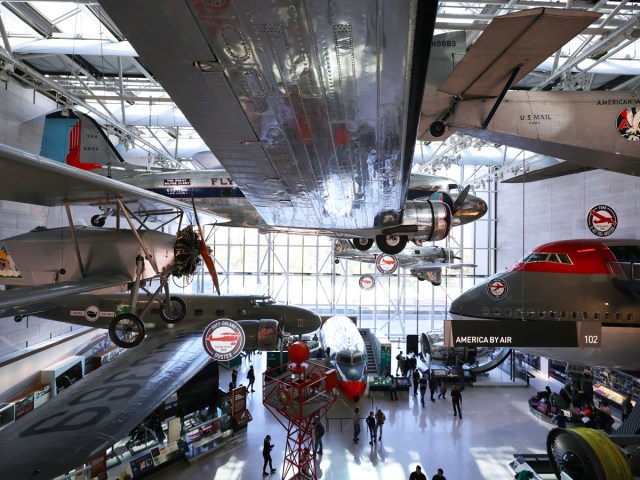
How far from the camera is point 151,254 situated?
7.09 meters

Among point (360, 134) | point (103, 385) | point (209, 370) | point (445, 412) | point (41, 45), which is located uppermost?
point (41, 45)

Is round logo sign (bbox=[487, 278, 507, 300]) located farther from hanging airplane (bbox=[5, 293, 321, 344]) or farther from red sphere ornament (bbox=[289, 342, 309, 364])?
hanging airplane (bbox=[5, 293, 321, 344])

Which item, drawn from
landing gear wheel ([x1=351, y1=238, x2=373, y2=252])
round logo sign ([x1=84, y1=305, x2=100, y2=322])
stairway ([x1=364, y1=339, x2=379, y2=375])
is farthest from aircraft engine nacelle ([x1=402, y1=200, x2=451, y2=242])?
round logo sign ([x1=84, y1=305, x2=100, y2=322])

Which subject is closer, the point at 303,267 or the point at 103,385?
the point at 103,385

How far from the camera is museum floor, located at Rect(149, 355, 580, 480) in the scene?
28.9 feet

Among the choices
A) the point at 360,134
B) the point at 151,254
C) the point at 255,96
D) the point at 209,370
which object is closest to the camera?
the point at 255,96

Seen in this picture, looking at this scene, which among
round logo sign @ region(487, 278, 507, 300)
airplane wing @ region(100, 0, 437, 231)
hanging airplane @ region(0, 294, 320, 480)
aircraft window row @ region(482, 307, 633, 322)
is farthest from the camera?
round logo sign @ region(487, 278, 507, 300)

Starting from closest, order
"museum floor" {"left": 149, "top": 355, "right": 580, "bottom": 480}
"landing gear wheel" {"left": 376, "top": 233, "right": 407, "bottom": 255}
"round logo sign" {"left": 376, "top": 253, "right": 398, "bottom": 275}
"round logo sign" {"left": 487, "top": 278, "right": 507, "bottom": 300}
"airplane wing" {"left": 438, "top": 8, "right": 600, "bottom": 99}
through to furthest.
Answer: "airplane wing" {"left": 438, "top": 8, "right": 600, "bottom": 99} < "round logo sign" {"left": 487, "top": 278, "right": 507, "bottom": 300} < "museum floor" {"left": 149, "top": 355, "right": 580, "bottom": 480} < "landing gear wheel" {"left": 376, "top": 233, "right": 407, "bottom": 255} < "round logo sign" {"left": 376, "top": 253, "right": 398, "bottom": 275}

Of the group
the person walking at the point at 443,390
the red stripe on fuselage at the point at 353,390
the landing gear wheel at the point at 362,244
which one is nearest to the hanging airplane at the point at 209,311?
the red stripe on fuselage at the point at 353,390

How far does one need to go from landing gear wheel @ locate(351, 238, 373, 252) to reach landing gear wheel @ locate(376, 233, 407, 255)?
7.45ft

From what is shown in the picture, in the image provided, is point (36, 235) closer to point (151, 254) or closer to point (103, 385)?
point (151, 254)

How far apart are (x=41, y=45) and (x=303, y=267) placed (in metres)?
16.9

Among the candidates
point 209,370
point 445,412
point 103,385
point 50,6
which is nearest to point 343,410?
point 445,412

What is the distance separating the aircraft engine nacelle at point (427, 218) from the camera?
31.0ft
